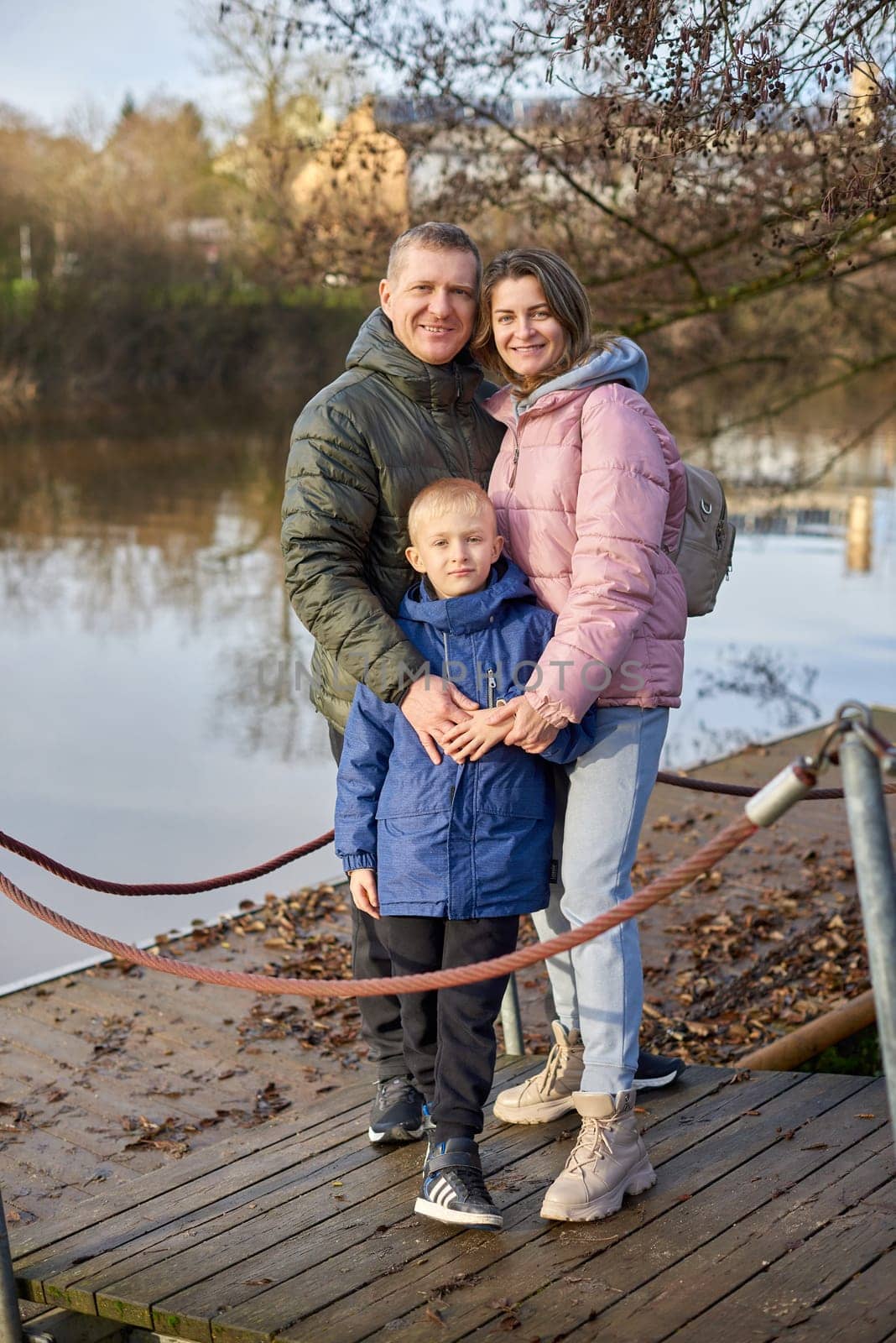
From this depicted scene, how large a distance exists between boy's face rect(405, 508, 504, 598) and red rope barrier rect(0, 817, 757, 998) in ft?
2.61

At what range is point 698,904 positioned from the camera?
257 inches

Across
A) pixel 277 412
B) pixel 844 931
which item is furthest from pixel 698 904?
pixel 277 412

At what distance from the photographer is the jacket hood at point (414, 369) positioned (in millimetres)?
3373

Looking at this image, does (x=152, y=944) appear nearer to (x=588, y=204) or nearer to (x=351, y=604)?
(x=351, y=604)

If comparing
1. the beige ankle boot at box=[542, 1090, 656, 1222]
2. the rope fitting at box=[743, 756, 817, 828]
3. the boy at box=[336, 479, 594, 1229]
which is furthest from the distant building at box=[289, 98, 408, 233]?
the rope fitting at box=[743, 756, 817, 828]

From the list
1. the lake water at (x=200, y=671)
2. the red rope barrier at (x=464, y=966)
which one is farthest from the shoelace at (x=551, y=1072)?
the lake water at (x=200, y=671)

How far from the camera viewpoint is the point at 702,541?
3.32 meters

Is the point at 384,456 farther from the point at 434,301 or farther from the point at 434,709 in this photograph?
the point at 434,709

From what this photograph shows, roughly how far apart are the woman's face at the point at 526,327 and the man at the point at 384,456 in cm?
17

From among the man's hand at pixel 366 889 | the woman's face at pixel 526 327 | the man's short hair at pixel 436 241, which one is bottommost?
the man's hand at pixel 366 889

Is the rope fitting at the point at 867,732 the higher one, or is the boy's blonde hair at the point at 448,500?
the boy's blonde hair at the point at 448,500

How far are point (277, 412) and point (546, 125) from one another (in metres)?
27.7

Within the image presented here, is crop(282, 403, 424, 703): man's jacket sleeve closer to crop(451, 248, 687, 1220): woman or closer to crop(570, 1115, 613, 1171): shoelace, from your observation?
crop(451, 248, 687, 1220): woman

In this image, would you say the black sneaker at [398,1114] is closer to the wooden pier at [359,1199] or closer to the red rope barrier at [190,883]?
the wooden pier at [359,1199]
